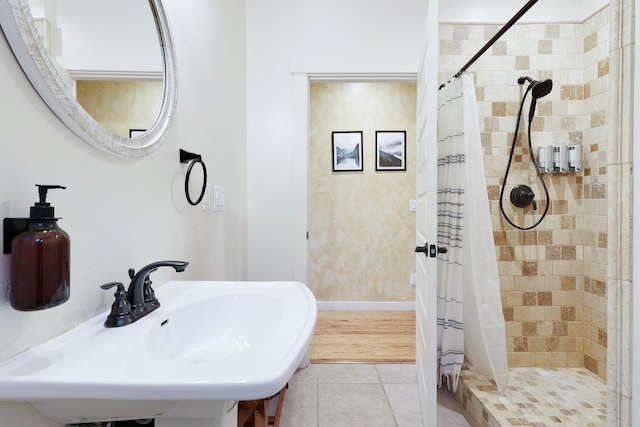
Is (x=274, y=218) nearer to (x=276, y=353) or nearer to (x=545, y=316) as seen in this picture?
(x=276, y=353)

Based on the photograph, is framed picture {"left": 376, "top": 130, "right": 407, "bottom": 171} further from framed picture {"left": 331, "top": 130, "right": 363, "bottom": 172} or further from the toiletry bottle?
the toiletry bottle

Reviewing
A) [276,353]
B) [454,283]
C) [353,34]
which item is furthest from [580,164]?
[276,353]

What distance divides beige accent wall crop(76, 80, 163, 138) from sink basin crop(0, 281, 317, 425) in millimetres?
495

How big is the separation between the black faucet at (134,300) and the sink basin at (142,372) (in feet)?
0.06

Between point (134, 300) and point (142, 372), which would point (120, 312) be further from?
point (142, 372)

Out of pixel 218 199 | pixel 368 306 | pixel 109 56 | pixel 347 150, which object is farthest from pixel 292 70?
pixel 368 306

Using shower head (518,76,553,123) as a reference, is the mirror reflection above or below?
below

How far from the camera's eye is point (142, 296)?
2.56 feet

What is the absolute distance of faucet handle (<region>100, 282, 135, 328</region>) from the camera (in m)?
0.69

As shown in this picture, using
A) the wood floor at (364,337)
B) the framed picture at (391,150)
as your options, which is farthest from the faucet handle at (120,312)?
the framed picture at (391,150)

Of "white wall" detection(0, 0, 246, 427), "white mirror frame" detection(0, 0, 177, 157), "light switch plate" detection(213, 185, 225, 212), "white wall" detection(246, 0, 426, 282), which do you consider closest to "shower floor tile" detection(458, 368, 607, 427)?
"white wall" detection(246, 0, 426, 282)

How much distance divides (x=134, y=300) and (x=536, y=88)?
2230mm

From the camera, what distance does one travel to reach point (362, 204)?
10.9ft

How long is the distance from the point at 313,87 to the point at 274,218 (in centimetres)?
179
